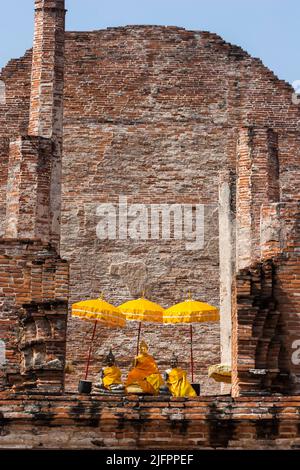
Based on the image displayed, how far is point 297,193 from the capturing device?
26.6 meters

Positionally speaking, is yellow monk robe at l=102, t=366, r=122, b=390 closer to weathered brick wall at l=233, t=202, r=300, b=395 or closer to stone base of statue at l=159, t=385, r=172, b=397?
stone base of statue at l=159, t=385, r=172, b=397

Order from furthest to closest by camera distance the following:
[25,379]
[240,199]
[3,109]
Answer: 1. [3,109]
2. [240,199]
3. [25,379]

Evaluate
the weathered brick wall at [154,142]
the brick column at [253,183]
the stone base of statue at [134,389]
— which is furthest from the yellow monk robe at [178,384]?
the weathered brick wall at [154,142]

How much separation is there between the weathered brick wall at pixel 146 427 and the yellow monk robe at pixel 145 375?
190 inches

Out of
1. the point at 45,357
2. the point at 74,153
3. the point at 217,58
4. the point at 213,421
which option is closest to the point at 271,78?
the point at 217,58

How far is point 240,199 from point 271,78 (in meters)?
4.95

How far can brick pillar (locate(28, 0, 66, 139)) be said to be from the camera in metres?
22.0

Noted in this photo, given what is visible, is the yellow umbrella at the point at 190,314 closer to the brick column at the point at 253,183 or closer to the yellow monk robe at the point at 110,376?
the brick column at the point at 253,183

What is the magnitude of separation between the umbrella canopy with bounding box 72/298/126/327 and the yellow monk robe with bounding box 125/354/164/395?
313 centimetres

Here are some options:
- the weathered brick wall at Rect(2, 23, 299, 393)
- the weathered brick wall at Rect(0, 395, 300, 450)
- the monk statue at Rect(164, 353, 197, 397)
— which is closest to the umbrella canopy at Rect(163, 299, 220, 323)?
the weathered brick wall at Rect(2, 23, 299, 393)

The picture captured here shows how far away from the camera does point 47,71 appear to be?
886 inches

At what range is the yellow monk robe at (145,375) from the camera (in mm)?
17531

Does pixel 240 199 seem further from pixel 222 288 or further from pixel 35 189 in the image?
pixel 35 189

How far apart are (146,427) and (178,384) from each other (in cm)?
552
